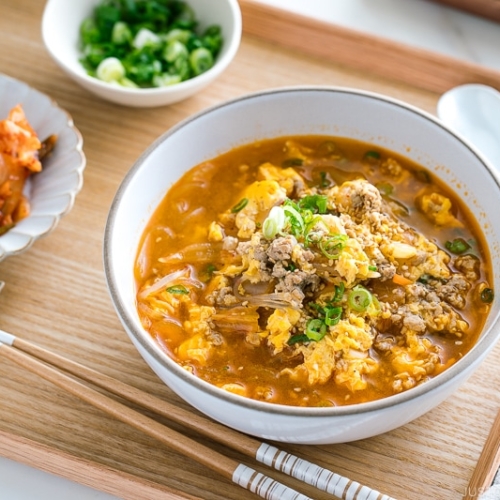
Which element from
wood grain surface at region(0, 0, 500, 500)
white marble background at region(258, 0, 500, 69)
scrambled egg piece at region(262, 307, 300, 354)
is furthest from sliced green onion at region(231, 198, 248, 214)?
white marble background at region(258, 0, 500, 69)

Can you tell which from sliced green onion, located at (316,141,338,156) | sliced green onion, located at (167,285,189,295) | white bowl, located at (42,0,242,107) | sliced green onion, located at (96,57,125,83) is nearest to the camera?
sliced green onion, located at (167,285,189,295)

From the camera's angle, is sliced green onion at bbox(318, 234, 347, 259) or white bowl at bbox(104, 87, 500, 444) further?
sliced green onion at bbox(318, 234, 347, 259)

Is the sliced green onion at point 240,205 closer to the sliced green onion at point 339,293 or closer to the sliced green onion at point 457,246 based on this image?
the sliced green onion at point 339,293

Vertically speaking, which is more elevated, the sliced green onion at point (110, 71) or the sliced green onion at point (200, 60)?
the sliced green onion at point (200, 60)

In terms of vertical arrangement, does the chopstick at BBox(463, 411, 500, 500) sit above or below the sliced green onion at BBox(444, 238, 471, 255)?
below

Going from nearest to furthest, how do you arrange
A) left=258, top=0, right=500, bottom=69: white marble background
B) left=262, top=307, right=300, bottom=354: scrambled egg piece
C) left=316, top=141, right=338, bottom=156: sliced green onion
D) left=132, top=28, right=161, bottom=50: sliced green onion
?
left=262, top=307, right=300, bottom=354: scrambled egg piece, left=316, top=141, right=338, bottom=156: sliced green onion, left=132, top=28, right=161, bottom=50: sliced green onion, left=258, top=0, right=500, bottom=69: white marble background

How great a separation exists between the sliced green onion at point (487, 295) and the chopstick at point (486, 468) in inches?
20.0

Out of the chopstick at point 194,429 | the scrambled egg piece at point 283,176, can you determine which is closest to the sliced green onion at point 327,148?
the scrambled egg piece at point 283,176

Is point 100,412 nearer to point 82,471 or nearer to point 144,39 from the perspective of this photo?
point 82,471

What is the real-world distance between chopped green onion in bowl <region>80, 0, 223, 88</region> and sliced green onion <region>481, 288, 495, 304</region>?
6.80ft

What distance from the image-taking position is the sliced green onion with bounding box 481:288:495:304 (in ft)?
9.96

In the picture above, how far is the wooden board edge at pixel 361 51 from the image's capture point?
416cm

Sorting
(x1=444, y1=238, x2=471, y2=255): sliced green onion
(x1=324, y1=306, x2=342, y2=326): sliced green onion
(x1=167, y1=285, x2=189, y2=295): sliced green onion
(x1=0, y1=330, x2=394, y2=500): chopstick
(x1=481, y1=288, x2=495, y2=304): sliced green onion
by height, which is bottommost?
(x1=0, y1=330, x2=394, y2=500): chopstick

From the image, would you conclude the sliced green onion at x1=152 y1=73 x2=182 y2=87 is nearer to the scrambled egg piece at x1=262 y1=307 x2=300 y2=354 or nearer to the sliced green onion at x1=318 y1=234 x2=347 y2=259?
the sliced green onion at x1=318 y1=234 x2=347 y2=259
